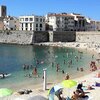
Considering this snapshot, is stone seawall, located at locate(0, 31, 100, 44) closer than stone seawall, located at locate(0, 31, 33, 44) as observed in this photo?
Yes

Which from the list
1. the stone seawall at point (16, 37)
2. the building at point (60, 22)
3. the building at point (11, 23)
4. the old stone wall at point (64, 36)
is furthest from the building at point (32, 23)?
the old stone wall at point (64, 36)

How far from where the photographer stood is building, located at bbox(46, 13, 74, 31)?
116 metres

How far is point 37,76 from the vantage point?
36875 millimetres

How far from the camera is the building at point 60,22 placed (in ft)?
380

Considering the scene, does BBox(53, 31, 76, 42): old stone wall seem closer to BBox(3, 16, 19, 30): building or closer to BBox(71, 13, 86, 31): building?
BBox(71, 13, 86, 31): building

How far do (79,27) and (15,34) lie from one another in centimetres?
3021

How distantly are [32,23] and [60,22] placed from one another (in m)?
13.3

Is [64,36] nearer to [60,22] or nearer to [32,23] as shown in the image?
[32,23]

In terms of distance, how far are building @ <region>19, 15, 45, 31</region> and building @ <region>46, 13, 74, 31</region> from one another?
5.92 m

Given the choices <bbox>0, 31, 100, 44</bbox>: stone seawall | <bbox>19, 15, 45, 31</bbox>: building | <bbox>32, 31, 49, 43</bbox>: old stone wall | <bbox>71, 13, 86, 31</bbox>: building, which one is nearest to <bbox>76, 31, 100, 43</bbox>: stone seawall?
<bbox>0, 31, 100, 44</bbox>: stone seawall

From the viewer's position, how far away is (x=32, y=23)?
108375 millimetres

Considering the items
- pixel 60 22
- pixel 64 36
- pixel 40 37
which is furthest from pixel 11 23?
pixel 64 36

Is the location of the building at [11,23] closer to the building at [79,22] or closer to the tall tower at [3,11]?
the building at [79,22]

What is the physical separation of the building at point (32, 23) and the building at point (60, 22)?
592 cm
